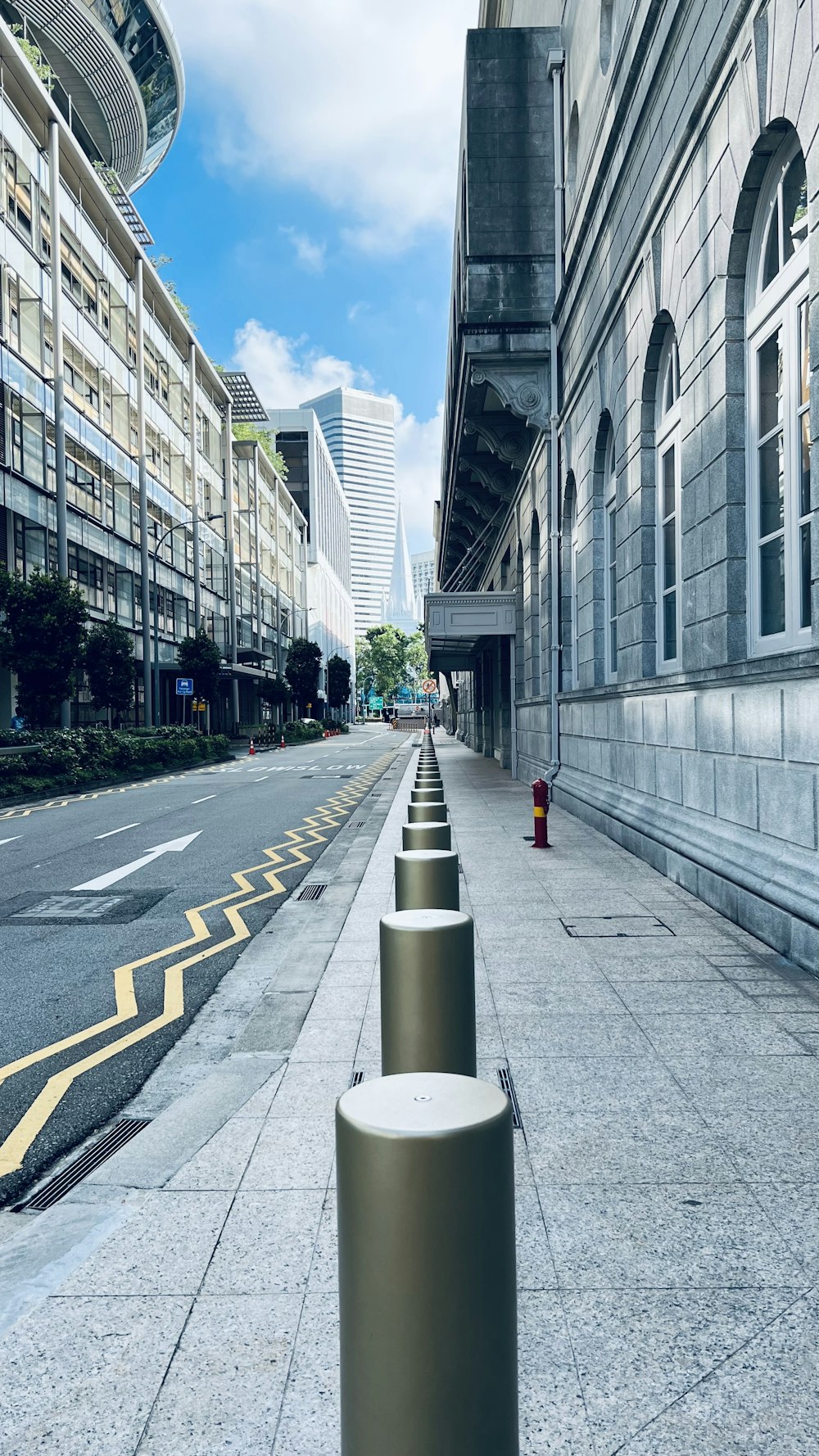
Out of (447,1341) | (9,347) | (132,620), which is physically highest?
(9,347)

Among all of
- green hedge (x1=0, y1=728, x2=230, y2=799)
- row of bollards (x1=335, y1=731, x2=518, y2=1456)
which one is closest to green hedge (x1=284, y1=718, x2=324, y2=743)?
green hedge (x1=0, y1=728, x2=230, y2=799)

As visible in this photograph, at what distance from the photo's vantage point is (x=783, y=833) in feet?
21.2

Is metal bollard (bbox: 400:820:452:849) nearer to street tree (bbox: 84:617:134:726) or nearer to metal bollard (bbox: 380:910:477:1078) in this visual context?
metal bollard (bbox: 380:910:477:1078)

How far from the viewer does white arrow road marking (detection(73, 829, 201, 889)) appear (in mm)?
10773

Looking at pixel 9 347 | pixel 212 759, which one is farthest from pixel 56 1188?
pixel 212 759

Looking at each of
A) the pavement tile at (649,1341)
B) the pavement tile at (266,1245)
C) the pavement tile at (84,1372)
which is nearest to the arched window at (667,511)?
the pavement tile at (266,1245)

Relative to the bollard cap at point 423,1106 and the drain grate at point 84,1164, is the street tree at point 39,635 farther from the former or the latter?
the bollard cap at point 423,1106

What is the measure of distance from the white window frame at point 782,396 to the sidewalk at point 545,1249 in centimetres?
275

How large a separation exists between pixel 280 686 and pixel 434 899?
68.1 m

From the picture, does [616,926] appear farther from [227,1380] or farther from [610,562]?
[610,562]

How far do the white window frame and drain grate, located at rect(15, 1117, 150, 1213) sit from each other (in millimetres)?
4673

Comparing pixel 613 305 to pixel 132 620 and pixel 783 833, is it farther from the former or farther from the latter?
pixel 132 620

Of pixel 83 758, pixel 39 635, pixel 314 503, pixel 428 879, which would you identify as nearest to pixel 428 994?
pixel 428 879

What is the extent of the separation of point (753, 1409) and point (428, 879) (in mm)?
2439
